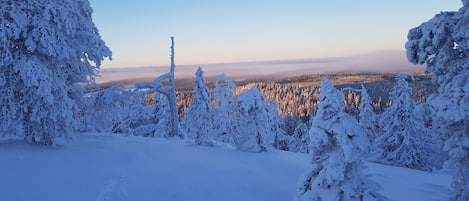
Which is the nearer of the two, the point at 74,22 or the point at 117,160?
the point at 117,160

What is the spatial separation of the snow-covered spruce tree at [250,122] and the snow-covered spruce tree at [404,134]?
41.3 ft

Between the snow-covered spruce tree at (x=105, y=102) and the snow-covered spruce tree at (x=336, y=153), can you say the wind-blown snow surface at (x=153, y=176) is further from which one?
the snow-covered spruce tree at (x=105, y=102)

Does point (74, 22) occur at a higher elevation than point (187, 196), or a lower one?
higher

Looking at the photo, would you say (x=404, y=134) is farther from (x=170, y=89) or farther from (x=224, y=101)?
(x=170, y=89)

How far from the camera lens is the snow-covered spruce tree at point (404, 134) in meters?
23.4

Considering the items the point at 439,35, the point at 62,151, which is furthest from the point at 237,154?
the point at 439,35

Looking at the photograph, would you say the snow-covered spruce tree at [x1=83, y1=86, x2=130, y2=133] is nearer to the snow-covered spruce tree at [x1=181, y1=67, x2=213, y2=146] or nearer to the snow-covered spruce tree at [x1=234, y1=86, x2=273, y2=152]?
the snow-covered spruce tree at [x1=181, y1=67, x2=213, y2=146]

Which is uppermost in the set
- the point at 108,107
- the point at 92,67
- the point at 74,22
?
the point at 74,22

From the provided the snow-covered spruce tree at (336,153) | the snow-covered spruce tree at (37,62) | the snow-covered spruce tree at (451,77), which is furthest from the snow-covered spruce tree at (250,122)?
the snow-covered spruce tree at (451,77)

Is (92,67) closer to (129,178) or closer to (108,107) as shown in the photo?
(108,107)

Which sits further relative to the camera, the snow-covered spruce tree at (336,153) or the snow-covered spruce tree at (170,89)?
the snow-covered spruce tree at (170,89)

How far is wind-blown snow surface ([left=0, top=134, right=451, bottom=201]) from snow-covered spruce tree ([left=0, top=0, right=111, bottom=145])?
1.02m

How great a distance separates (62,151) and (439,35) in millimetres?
12000

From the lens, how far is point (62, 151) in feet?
37.5
